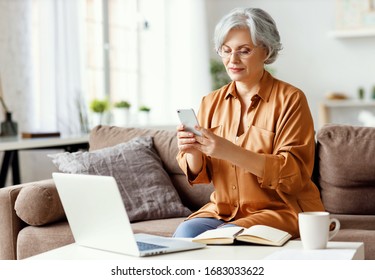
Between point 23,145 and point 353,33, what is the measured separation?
427cm

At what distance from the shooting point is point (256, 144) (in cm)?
230

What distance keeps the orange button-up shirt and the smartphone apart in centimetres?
25

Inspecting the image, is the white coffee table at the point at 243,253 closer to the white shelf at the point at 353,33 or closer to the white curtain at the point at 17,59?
the white curtain at the point at 17,59

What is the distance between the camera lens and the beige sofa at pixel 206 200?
2762mm

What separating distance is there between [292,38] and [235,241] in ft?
18.9

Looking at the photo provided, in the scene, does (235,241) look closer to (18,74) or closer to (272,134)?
(272,134)

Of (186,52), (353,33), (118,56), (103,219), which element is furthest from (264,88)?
(353,33)

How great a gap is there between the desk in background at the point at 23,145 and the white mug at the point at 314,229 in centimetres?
233

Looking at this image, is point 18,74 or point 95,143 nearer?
point 95,143

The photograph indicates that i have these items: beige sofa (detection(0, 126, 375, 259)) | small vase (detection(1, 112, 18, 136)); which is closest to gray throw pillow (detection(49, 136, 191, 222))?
beige sofa (detection(0, 126, 375, 259))

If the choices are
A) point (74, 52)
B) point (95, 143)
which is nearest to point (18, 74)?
point (74, 52)

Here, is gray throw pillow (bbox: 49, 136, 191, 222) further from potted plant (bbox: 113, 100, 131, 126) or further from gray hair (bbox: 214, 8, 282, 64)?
potted plant (bbox: 113, 100, 131, 126)

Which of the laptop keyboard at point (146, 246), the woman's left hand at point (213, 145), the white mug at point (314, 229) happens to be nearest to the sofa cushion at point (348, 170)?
the woman's left hand at point (213, 145)

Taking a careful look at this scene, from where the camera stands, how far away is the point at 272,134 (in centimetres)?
230
